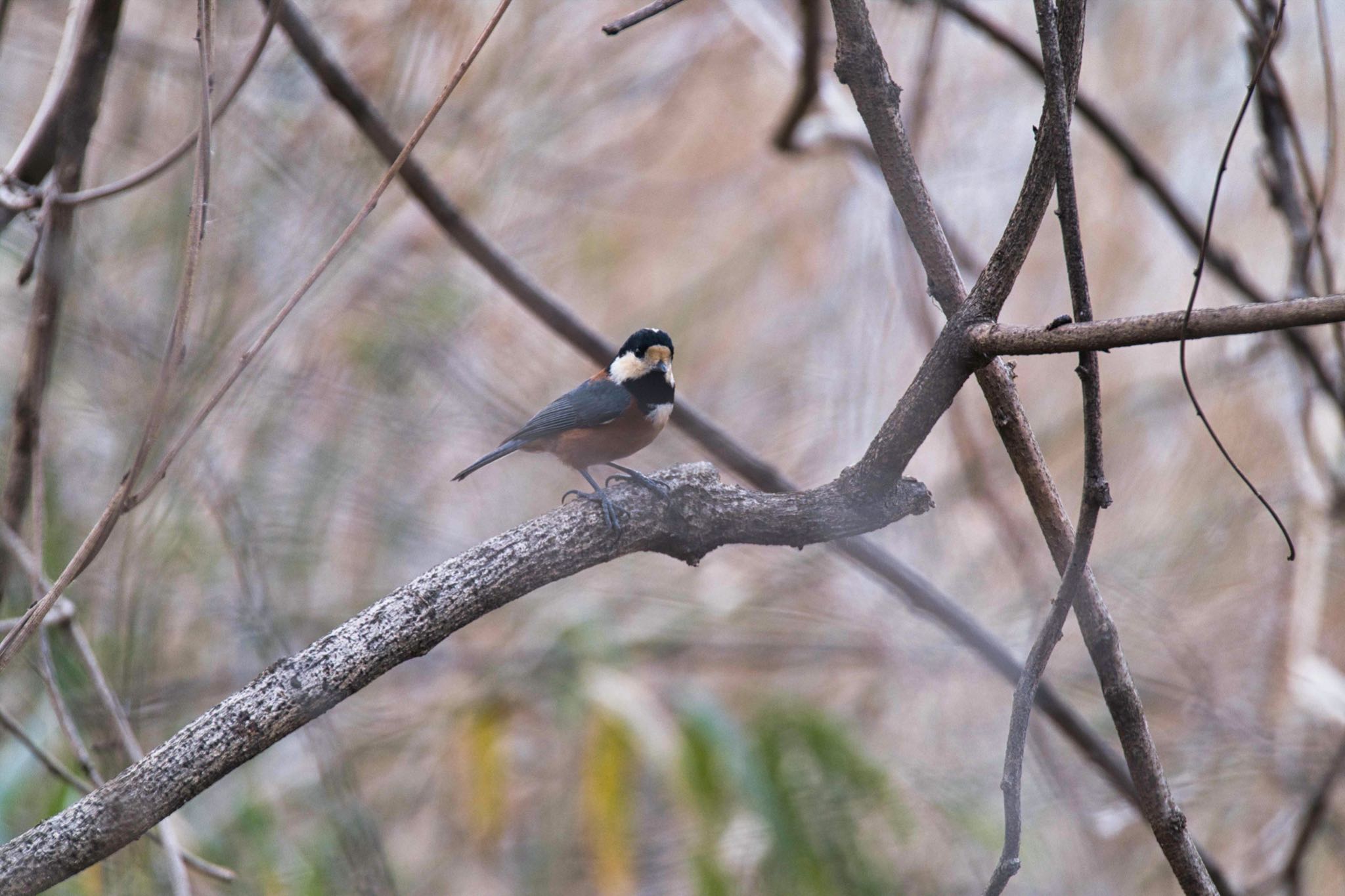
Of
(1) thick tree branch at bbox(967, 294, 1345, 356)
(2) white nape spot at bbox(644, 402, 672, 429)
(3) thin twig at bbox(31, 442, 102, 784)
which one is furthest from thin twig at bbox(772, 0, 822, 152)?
(3) thin twig at bbox(31, 442, 102, 784)

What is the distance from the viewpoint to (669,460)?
12.5ft

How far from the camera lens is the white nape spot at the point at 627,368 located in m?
2.74

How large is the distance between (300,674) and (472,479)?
358 cm

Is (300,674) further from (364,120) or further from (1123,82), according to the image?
(1123,82)

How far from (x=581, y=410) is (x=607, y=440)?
99 mm

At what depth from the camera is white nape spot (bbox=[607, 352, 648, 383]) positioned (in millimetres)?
2740

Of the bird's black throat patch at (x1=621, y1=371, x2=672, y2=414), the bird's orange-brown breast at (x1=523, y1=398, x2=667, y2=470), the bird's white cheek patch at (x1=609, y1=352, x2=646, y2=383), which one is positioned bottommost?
the bird's orange-brown breast at (x1=523, y1=398, x2=667, y2=470)

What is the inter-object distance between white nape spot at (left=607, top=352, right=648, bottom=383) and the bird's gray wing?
46 millimetres

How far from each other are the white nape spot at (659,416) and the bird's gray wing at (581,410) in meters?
0.06

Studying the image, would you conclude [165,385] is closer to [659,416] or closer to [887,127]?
[887,127]

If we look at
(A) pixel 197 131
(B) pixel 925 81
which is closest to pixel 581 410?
(A) pixel 197 131

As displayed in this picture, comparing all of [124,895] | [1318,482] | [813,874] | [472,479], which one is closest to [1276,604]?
[1318,482]

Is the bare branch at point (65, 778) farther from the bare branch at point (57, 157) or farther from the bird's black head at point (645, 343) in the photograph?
the bird's black head at point (645, 343)

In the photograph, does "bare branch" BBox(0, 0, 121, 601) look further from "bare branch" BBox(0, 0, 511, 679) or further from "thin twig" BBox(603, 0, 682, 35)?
"thin twig" BBox(603, 0, 682, 35)
